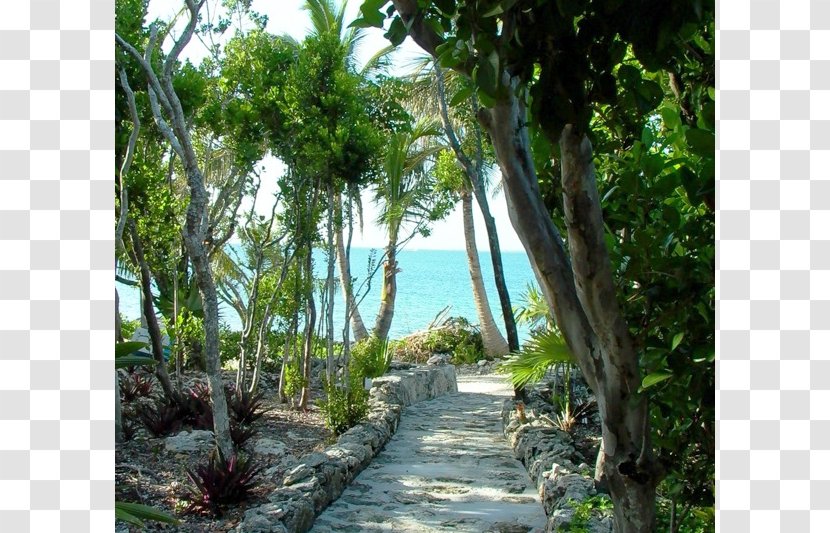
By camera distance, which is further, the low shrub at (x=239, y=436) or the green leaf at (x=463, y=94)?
the low shrub at (x=239, y=436)

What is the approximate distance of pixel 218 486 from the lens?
5.46 meters

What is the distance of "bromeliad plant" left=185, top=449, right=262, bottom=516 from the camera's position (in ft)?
17.9

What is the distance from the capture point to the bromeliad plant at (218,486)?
545cm

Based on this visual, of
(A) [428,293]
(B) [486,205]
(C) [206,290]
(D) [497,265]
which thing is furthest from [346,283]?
(A) [428,293]

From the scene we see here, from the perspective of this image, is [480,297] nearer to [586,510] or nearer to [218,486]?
[218,486]

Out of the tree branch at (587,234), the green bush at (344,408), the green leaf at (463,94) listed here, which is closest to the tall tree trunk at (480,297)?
the green bush at (344,408)

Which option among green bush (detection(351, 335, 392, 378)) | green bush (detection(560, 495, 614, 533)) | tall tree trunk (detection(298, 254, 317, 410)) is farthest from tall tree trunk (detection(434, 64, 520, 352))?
green bush (detection(560, 495, 614, 533))

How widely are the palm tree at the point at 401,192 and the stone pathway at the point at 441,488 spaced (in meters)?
3.49

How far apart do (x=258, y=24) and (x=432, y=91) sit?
8940 mm

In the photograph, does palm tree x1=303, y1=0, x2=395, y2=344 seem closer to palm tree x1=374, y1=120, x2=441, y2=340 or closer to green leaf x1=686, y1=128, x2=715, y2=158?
palm tree x1=374, y1=120, x2=441, y2=340


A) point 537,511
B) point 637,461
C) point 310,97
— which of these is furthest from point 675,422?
point 310,97

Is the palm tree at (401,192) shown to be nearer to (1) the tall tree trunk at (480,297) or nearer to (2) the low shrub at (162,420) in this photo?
(1) the tall tree trunk at (480,297)

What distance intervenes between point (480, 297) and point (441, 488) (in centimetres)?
1337
